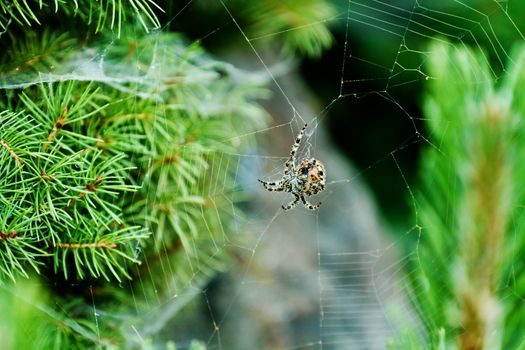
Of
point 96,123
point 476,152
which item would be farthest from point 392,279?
point 476,152

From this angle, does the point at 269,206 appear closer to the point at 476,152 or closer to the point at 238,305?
the point at 238,305

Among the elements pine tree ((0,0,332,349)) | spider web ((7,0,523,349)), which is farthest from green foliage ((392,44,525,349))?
spider web ((7,0,523,349))

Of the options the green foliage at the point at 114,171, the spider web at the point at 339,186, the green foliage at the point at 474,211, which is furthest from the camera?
the spider web at the point at 339,186

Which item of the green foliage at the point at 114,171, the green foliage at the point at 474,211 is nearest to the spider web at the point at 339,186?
the green foliage at the point at 114,171

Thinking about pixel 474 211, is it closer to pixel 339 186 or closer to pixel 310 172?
pixel 310 172

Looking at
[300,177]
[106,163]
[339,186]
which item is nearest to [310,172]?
[300,177]

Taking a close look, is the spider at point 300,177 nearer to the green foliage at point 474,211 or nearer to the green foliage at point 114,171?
the green foliage at point 114,171

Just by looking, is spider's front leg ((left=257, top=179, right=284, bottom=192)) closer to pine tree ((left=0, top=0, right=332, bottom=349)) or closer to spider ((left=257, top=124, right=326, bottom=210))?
spider ((left=257, top=124, right=326, bottom=210))
